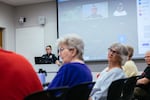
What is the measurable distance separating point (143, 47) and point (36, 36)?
308cm

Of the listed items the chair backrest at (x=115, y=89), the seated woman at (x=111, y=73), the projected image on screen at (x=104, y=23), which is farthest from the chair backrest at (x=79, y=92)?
the projected image on screen at (x=104, y=23)

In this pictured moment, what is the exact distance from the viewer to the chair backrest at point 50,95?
1227 mm

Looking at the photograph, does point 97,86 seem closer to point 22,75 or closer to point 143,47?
point 22,75

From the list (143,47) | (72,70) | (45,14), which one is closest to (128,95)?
(72,70)

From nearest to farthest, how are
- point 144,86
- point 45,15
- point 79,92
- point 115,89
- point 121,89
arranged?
1. point 79,92
2. point 115,89
3. point 121,89
4. point 144,86
5. point 45,15

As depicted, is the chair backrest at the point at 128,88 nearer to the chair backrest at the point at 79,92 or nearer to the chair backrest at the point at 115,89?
the chair backrest at the point at 115,89

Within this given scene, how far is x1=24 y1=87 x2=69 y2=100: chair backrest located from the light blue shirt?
3.69 ft

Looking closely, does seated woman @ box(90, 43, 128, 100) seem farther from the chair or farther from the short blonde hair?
the short blonde hair

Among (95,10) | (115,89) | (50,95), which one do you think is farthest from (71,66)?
(95,10)

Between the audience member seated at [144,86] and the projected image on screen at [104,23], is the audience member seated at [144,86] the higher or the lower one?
the lower one

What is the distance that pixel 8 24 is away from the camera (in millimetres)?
7902

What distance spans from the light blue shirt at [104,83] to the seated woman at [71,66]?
13.0 inches

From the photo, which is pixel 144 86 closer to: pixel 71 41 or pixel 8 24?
pixel 71 41

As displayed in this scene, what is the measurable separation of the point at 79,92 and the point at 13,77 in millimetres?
457
